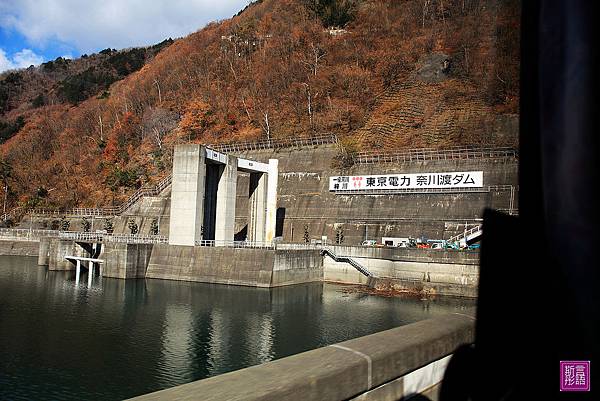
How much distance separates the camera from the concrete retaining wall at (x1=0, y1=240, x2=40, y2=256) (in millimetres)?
44875

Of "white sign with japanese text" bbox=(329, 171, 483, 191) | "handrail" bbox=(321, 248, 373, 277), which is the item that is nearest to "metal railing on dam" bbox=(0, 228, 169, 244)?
"handrail" bbox=(321, 248, 373, 277)

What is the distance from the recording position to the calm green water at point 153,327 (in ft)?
42.5

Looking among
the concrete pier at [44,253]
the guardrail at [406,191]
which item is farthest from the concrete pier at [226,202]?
the concrete pier at [44,253]

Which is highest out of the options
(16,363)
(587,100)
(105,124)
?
(105,124)

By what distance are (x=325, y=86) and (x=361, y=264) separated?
108 feet

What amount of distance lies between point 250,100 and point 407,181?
110 feet

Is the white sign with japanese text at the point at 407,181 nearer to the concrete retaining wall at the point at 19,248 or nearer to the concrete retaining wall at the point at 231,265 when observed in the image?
the concrete retaining wall at the point at 231,265

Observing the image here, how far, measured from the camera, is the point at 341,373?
2.60m

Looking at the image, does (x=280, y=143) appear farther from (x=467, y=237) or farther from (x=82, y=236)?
(x=467, y=237)

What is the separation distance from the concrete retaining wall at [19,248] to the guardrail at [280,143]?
20823 millimetres

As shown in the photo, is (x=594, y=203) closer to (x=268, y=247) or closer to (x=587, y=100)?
(x=587, y=100)

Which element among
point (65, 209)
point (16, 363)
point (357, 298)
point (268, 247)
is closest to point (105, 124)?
point (65, 209)

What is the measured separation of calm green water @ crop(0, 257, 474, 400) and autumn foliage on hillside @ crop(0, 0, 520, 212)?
68.4ft

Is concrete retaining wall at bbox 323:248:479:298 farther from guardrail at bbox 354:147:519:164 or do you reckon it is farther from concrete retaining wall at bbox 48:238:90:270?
concrete retaining wall at bbox 48:238:90:270
